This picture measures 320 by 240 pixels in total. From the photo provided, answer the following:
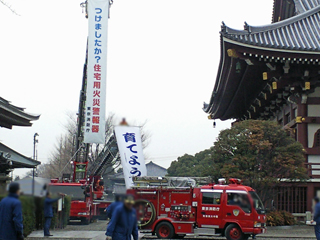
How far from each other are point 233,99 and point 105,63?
806 centimetres

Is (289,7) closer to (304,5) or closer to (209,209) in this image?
(304,5)

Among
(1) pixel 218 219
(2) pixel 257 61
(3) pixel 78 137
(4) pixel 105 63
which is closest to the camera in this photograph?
(1) pixel 218 219

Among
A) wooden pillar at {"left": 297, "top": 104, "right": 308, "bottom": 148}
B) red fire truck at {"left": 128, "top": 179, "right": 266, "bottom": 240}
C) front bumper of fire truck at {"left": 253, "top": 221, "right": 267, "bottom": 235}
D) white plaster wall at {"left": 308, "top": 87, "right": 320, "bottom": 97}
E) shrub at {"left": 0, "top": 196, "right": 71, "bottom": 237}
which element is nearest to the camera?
shrub at {"left": 0, "top": 196, "right": 71, "bottom": 237}

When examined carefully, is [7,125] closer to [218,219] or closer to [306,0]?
[218,219]

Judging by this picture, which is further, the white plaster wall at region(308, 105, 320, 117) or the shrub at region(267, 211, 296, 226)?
the white plaster wall at region(308, 105, 320, 117)

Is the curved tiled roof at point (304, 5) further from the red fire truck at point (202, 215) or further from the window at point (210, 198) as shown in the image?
the window at point (210, 198)

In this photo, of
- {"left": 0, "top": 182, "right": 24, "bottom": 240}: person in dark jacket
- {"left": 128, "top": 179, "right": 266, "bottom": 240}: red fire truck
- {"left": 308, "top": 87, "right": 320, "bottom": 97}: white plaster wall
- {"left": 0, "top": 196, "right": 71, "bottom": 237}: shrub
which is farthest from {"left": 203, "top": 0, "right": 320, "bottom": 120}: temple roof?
{"left": 0, "top": 182, "right": 24, "bottom": 240}: person in dark jacket

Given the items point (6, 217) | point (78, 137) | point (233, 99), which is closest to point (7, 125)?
point (78, 137)

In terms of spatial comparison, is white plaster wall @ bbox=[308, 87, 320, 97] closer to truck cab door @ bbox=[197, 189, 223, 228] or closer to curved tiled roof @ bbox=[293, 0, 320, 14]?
curved tiled roof @ bbox=[293, 0, 320, 14]

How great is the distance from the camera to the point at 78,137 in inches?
1107

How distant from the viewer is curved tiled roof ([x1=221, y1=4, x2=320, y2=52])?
20062mm

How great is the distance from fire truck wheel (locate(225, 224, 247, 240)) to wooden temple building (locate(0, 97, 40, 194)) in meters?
9.83

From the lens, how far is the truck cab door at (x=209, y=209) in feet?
50.5

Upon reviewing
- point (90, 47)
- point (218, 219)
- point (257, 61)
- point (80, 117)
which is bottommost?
point (218, 219)
